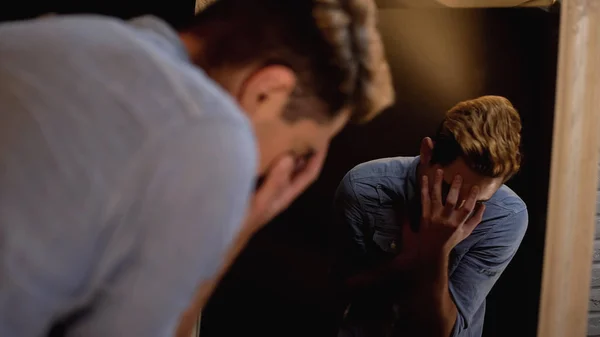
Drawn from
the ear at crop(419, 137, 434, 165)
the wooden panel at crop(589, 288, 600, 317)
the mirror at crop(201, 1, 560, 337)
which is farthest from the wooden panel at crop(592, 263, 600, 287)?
the ear at crop(419, 137, 434, 165)

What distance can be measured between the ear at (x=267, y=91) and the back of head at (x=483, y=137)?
0.36 m

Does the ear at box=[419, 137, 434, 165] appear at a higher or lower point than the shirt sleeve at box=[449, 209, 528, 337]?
higher

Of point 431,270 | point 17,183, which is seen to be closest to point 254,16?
point 17,183

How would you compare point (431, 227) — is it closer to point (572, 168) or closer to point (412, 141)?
point (412, 141)

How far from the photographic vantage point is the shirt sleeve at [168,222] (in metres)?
0.47

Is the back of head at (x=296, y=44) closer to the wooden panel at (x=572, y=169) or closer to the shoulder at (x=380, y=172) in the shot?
the shoulder at (x=380, y=172)

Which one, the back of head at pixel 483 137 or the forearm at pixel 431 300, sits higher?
the back of head at pixel 483 137

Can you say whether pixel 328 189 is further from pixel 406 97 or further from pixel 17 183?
pixel 17 183

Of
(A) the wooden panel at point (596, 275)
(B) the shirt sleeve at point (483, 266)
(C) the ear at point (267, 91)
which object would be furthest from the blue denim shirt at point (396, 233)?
(C) the ear at point (267, 91)

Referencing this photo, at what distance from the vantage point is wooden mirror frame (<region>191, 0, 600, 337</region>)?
3.04 ft

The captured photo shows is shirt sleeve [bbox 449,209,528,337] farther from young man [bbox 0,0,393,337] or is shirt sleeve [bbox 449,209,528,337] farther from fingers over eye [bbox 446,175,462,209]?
young man [bbox 0,0,393,337]

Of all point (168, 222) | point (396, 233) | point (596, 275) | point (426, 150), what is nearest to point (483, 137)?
point (426, 150)

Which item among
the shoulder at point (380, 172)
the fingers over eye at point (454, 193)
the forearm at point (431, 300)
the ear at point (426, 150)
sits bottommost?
the forearm at point (431, 300)

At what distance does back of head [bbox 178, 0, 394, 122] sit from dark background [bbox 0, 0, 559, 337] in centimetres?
22
